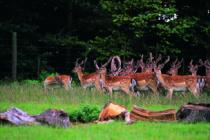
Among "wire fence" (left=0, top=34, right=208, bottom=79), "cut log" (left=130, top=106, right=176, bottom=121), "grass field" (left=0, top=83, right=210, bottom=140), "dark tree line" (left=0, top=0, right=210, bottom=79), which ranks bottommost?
"grass field" (left=0, top=83, right=210, bottom=140)

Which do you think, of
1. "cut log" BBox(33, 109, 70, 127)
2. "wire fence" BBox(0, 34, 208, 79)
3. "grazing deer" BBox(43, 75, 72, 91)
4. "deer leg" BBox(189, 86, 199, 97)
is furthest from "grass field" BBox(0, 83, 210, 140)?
"wire fence" BBox(0, 34, 208, 79)

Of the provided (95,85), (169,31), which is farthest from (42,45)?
(95,85)

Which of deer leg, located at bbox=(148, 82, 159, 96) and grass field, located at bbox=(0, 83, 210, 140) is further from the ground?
deer leg, located at bbox=(148, 82, 159, 96)

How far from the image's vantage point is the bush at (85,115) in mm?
10938

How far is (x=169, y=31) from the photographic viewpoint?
23328 mm

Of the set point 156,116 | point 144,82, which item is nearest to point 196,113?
point 156,116

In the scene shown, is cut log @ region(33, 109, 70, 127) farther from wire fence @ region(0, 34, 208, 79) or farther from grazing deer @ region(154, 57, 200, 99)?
wire fence @ region(0, 34, 208, 79)

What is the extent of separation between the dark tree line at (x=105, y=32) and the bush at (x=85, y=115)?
11815 mm

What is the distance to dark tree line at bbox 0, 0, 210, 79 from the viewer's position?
927 inches

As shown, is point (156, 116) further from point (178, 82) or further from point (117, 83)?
point (178, 82)

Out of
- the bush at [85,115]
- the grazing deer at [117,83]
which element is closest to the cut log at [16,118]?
the bush at [85,115]

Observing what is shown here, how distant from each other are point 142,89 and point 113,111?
662 centimetres

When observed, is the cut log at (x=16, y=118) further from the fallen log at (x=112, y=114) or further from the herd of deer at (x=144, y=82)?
the herd of deer at (x=144, y=82)

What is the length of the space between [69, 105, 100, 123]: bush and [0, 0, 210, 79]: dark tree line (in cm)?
1181
